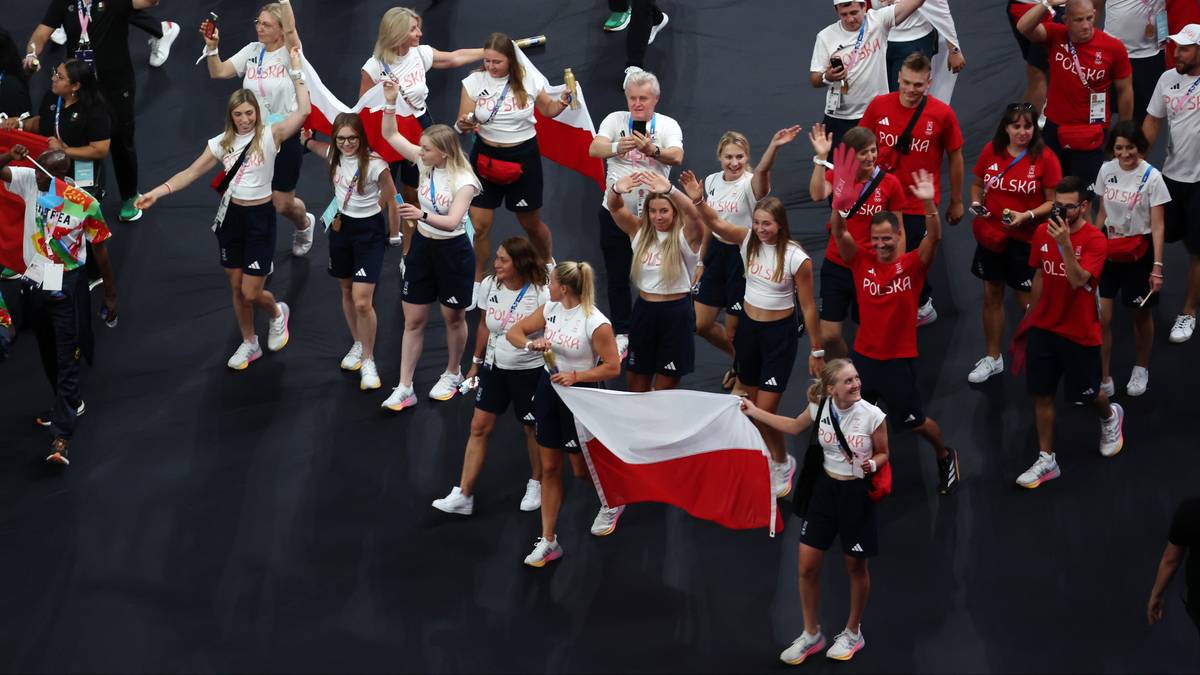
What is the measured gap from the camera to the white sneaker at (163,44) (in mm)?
11578

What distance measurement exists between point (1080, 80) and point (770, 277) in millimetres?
2467

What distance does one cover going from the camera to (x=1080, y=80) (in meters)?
8.80

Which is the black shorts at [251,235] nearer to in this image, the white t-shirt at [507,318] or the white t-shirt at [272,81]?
the white t-shirt at [272,81]

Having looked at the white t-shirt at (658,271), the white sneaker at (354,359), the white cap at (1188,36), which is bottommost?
the white sneaker at (354,359)

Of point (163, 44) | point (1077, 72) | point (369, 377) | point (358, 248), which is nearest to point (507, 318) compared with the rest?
point (358, 248)

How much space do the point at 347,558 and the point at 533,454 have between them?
1023mm

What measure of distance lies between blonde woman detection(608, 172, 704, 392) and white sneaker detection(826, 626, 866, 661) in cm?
165

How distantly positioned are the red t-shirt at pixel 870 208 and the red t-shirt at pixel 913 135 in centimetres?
19

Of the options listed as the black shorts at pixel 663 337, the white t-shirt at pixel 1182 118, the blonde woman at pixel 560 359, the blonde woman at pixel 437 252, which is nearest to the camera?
the blonde woman at pixel 560 359

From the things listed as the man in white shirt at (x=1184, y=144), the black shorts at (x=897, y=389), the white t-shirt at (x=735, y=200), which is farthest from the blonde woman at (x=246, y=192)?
the man in white shirt at (x=1184, y=144)

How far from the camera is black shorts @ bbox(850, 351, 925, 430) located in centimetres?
752

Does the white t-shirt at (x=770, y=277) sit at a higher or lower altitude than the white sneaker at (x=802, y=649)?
higher

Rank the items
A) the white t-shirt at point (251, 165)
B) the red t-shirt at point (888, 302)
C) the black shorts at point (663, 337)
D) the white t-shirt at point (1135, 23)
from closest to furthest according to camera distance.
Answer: the red t-shirt at point (888, 302), the black shorts at point (663, 337), the white t-shirt at point (251, 165), the white t-shirt at point (1135, 23)

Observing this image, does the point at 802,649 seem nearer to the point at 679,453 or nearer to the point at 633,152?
the point at 679,453
